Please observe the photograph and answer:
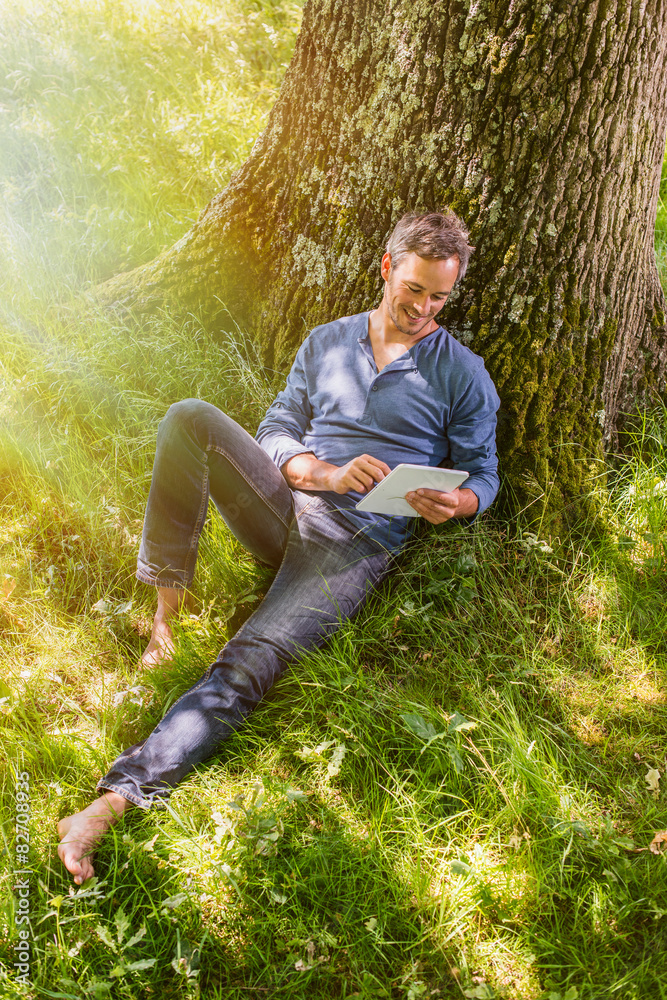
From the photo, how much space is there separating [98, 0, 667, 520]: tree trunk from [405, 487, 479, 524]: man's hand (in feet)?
1.62

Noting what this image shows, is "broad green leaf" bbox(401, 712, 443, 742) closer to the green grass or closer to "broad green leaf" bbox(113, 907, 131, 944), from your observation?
the green grass

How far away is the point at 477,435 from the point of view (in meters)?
2.49

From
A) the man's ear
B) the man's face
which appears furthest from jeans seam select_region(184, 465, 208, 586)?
the man's ear

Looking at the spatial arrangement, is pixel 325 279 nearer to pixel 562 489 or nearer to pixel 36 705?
pixel 562 489

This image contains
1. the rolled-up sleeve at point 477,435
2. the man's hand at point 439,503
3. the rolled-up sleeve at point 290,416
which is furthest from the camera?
the rolled-up sleeve at point 290,416

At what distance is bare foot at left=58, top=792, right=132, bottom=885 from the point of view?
6.18 feet

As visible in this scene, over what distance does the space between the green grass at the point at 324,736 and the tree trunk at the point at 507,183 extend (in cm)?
42

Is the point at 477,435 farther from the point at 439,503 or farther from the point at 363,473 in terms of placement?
the point at 363,473

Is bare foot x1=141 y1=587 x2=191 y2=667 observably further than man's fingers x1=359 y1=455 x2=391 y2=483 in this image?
Yes

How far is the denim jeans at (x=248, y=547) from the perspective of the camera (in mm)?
2105

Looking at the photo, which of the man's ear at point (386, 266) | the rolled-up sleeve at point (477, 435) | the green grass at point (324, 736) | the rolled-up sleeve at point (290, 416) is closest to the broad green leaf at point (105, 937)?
the green grass at point (324, 736)

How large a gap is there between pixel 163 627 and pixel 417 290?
67.5 inches

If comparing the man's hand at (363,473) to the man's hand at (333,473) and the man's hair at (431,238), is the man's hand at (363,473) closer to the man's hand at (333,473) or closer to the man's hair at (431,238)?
the man's hand at (333,473)

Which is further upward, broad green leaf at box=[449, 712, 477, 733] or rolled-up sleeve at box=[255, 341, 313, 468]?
rolled-up sleeve at box=[255, 341, 313, 468]
